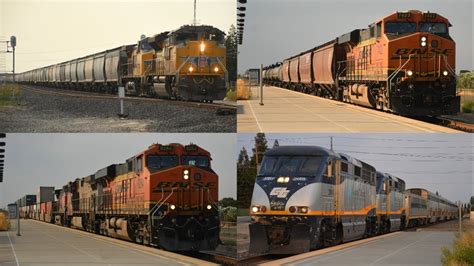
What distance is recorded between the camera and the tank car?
982 cm

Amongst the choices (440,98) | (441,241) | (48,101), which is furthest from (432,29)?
(48,101)

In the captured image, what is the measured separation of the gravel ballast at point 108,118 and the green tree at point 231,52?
113cm

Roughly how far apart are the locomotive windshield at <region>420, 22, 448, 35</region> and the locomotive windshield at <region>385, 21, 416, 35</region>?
0.55ft

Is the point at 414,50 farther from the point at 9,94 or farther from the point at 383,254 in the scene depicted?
the point at 9,94

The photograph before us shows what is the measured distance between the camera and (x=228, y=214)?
12062mm

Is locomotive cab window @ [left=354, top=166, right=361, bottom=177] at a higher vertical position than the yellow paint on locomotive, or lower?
lower

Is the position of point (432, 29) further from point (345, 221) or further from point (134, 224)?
point (134, 224)

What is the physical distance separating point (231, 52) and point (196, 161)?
7.97ft

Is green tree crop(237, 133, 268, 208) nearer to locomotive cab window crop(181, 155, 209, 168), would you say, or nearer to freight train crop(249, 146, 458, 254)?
→ freight train crop(249, 146, 458, 254)

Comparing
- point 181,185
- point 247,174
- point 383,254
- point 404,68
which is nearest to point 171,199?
point 181,185

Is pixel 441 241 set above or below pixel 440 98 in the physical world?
below

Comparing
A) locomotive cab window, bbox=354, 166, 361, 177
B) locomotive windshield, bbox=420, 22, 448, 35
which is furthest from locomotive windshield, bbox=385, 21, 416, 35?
locomotive cab window, bbox=354, 166, 361, 177

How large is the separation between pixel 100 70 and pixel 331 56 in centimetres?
647

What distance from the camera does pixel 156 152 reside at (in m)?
11.9
